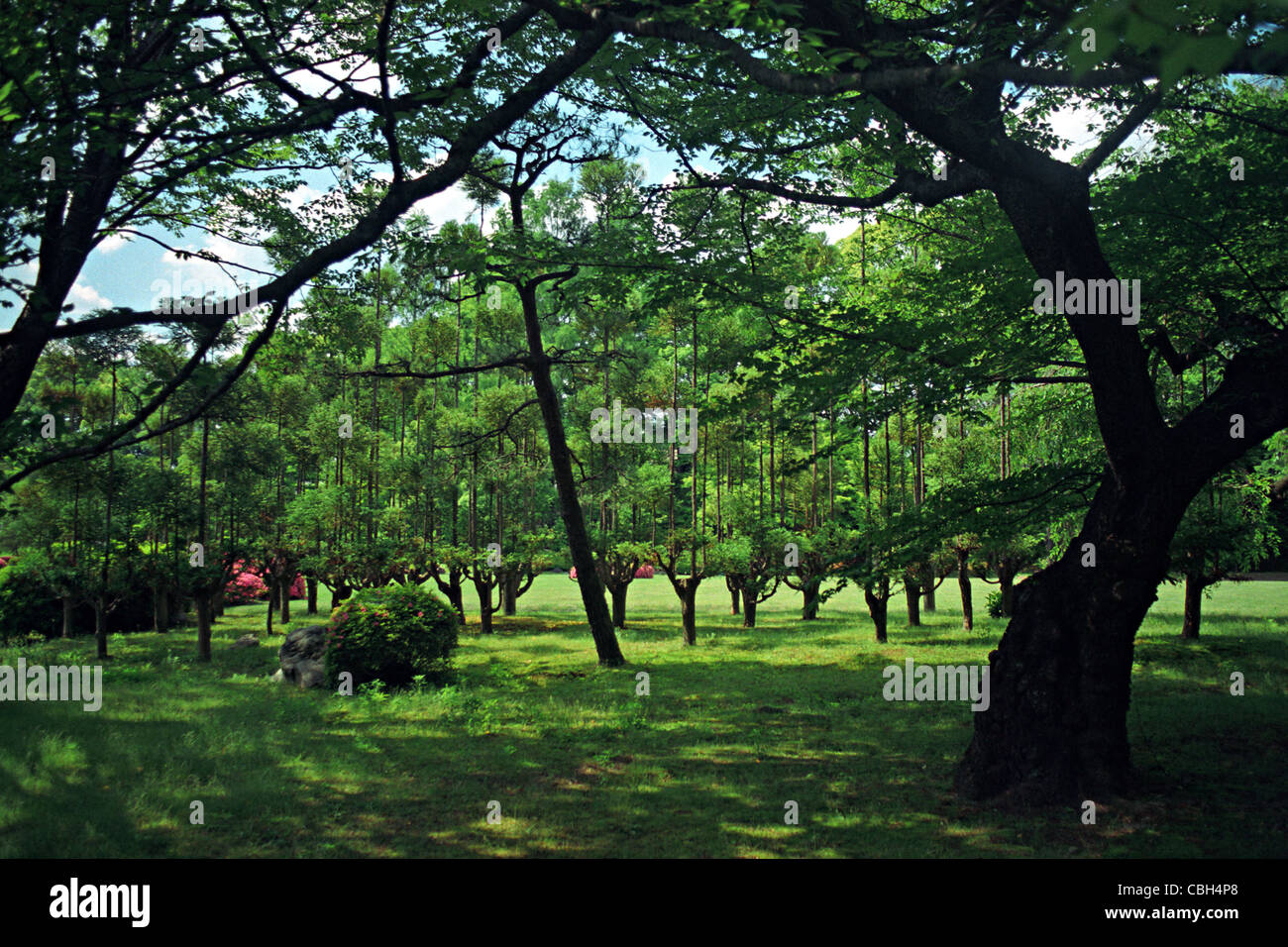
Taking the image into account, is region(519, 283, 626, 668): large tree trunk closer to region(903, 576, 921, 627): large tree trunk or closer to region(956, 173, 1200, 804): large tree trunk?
region(903, 576, 921, 627): large tree trunk

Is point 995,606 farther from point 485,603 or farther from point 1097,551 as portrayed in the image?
point 1097,551

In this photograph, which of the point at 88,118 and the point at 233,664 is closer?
the point at 88,118

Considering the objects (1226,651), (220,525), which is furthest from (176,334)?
(1226,651)

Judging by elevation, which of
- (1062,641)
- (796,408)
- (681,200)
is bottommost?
(1062,641)

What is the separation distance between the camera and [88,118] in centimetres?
611

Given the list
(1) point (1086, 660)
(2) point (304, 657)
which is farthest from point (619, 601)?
(1) point (1086, 660)

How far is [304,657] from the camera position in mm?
16125

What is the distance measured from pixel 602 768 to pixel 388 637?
22.6 feet

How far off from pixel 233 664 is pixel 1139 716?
1914cm

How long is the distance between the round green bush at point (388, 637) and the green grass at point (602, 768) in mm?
875

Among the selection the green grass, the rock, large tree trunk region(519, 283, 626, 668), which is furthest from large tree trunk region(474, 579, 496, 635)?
the rock

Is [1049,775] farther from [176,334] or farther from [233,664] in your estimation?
[233,664]

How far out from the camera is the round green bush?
14.8 metres

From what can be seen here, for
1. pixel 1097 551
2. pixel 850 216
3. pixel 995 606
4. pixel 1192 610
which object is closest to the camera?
pixel 1097 551
